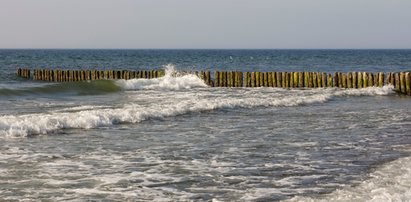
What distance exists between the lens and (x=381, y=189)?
8.29 meters

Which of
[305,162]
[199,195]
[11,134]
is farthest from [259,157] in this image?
[11,134]

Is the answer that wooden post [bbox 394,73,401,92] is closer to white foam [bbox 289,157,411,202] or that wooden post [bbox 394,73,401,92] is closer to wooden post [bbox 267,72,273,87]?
wooden post [bbox 267,72,273,87]

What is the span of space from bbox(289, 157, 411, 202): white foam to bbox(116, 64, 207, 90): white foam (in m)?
25.5

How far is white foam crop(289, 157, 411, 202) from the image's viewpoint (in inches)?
308

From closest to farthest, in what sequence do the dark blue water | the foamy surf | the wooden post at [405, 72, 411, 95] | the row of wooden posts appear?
the foamy surf < the wooden post at [405, 72, 411, 95] < the row of wooden posts < the dark blue water

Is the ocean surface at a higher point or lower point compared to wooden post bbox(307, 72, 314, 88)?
lower

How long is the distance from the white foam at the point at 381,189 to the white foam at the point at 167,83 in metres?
25.5

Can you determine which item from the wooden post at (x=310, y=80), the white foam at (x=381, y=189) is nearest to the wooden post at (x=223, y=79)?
the wooden post at (x=310, y=80)

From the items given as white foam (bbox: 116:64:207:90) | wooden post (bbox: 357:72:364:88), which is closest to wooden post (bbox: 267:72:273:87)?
white foam (bbox: 116:64:207:90)

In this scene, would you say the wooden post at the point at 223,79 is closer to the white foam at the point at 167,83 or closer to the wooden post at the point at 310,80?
the white foam at the point at 167,83

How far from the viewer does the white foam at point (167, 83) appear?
115 ft

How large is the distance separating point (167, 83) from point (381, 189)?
28.0m

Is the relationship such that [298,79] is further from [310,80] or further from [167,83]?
[167,83]

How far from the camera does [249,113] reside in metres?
19.8
